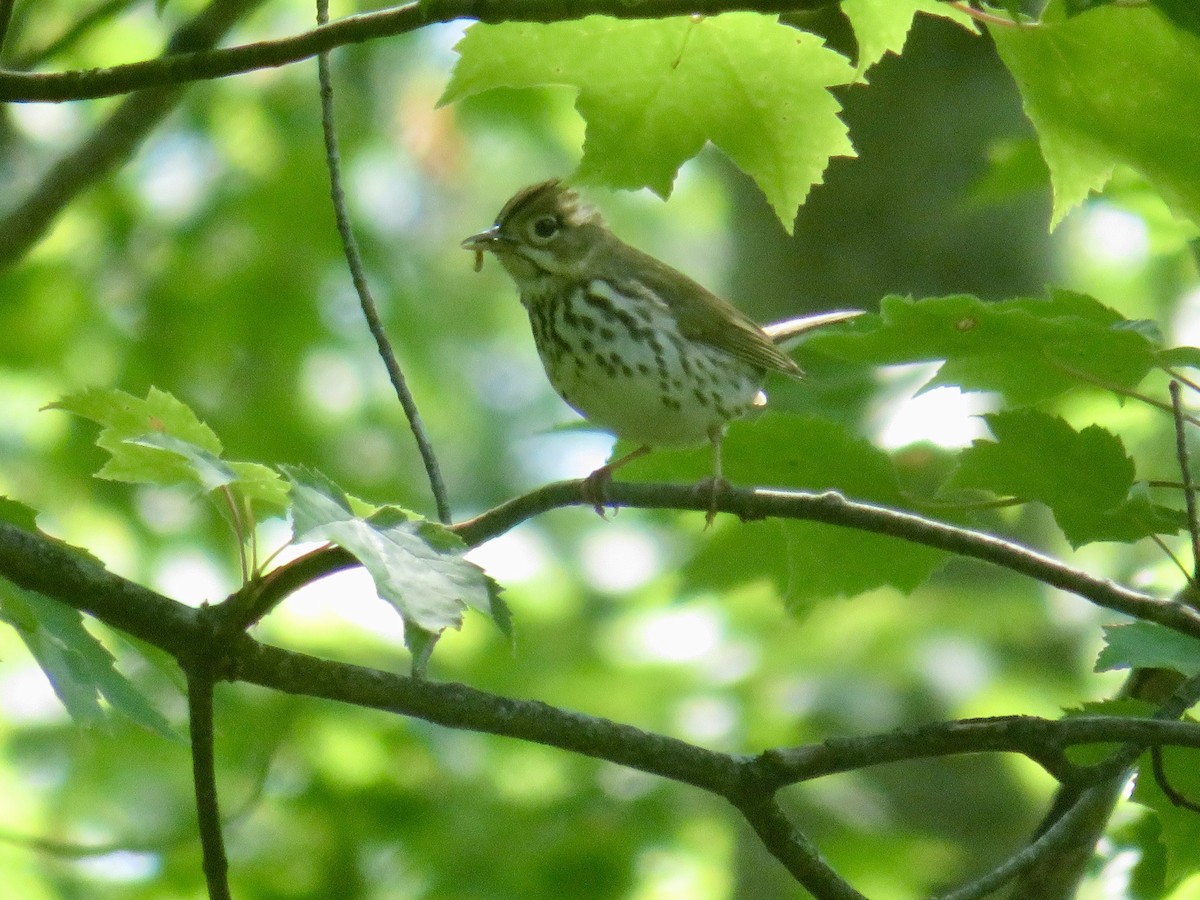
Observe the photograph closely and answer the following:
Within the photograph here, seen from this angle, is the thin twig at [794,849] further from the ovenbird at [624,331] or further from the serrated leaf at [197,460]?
the ovenbird at [624,331]

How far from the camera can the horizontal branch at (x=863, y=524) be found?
144 centimetres

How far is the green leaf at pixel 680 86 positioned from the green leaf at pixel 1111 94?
0.71 ft

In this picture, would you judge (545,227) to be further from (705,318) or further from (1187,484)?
(1187,484)

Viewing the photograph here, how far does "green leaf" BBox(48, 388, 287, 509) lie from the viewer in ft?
4.25

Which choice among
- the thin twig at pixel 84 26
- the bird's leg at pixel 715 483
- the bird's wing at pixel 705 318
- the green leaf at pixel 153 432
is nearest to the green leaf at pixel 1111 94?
the bird's leg at pixel 715 483

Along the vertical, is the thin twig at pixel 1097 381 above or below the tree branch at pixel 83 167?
below

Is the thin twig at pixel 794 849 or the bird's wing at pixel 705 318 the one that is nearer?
the thin twig at pixel 794 849

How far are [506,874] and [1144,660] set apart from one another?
2.48m

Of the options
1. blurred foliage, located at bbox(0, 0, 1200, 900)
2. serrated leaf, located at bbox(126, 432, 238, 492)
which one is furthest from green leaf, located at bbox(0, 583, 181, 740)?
serrated leaf, located at bbox(126, 432, 238, 492)

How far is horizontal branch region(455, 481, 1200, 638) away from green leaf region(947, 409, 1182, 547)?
0.32 ft

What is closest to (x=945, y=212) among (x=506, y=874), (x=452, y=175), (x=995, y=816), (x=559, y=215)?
(x=559, y=215)

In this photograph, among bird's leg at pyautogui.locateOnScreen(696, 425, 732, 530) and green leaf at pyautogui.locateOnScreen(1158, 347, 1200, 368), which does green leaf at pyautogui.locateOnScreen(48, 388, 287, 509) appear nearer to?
bird's leg at pyautogui.locateOnScreen(696, 425, 732, 530)

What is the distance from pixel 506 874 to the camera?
11.9 feet

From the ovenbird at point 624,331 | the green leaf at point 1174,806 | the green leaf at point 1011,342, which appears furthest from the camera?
the ovenbird at point 624,331
